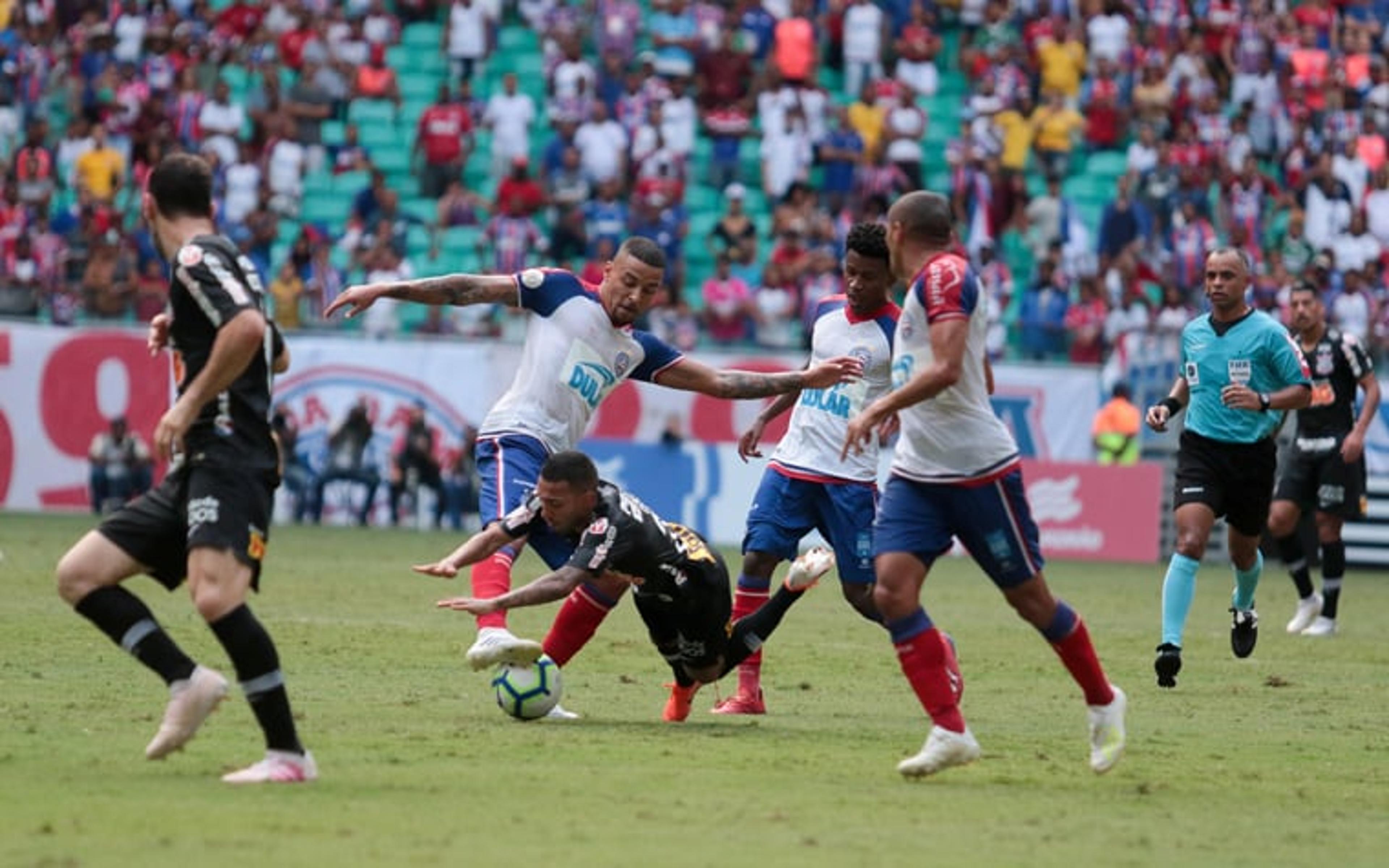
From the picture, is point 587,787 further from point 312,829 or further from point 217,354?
point 217,354

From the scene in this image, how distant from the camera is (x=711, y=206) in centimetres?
3409

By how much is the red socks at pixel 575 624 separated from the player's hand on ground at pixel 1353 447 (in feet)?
28.6

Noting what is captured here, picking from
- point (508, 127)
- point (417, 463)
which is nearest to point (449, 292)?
point (417, 463)

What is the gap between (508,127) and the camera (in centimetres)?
3406

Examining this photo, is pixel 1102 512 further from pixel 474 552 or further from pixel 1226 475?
pixel 474 552

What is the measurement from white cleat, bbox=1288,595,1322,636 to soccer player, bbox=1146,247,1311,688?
436 cm

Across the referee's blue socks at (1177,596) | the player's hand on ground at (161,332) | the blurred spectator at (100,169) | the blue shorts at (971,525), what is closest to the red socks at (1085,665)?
the blue shorts at (971,525)

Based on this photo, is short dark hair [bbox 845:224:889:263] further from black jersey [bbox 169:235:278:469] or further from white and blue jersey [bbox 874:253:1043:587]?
black jersey [bbox 169:235:278:469]

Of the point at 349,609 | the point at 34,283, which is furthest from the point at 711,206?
the point at 349,609

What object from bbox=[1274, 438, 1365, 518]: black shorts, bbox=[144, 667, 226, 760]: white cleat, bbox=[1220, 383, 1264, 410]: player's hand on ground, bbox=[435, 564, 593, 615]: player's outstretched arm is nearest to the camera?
bbox=[144, 667, 226, 760]: white cleat

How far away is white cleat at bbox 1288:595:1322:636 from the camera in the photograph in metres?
19.0

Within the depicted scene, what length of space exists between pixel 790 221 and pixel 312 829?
2528 cm

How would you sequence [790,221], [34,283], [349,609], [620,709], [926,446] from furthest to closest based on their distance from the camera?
[790,221] < [34,283] < [349,609] < [620,709] < [926,446]

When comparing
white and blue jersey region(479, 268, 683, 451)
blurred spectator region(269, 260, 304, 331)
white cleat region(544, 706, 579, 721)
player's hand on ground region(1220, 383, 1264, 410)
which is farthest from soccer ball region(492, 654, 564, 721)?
blurred spectator region(269, 260, 304, 331)
